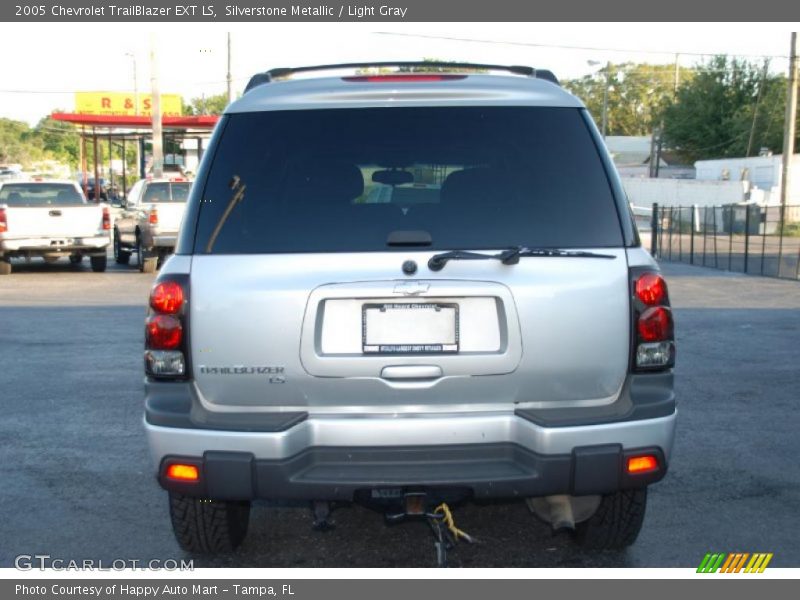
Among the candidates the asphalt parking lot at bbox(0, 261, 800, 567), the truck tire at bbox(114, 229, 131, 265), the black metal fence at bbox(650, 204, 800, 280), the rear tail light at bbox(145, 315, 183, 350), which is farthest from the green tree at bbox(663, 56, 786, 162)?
the rear tail light at bbox(145, 315, 183, 350)

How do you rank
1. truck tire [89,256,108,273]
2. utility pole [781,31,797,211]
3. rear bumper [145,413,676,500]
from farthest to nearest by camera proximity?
utility pole [781,31,797,211], truck tire [89,256,108,273], rear bumper [145,413,676,500]

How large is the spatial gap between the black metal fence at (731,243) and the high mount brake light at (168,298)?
17831mm

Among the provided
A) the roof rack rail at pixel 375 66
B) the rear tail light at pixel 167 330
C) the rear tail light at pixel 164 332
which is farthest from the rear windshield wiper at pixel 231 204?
the roof rack rail at pixel 375 66

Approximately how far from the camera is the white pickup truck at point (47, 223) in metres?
19.5

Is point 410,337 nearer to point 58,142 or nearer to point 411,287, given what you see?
point 411,287

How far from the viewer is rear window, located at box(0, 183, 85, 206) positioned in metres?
19.9

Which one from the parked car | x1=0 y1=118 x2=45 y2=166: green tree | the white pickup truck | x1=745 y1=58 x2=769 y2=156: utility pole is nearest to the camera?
the white pickup truck

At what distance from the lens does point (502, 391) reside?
3855 mm

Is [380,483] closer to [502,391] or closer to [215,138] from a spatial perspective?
[502,391]

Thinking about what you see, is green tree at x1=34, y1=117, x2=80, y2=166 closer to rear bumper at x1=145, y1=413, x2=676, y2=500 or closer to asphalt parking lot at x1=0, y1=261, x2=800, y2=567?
asphalt parking lot at x1=0, y1=261, x2=800, y2=567

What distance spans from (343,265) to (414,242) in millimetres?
279

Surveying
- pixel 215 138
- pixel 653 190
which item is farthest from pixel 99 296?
pixel 653 190

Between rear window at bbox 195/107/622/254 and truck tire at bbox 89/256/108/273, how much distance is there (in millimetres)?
17182

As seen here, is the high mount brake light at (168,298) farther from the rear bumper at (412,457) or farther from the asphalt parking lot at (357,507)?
the asphalt parking lot at (357,507)
